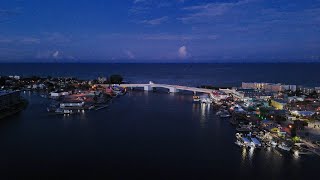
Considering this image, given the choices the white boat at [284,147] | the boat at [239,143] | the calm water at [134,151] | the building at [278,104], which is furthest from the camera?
the building at [278,104]

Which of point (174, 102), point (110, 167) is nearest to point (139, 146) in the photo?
point (110, 167)

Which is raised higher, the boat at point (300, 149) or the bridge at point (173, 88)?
the bridge at point (173, 88)

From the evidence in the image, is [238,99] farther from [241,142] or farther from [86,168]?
[86,168]

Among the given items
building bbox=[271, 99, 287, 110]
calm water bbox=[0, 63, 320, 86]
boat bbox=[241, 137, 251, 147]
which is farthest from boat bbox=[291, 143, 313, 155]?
calm water bbox=[0, 63, 320, 86]

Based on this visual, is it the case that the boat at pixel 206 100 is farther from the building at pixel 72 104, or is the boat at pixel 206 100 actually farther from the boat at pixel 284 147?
the boat at pixel 284 147

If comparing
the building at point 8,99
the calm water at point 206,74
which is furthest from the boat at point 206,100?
the calm water at point 206,74

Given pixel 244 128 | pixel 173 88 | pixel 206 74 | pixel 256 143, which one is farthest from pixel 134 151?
pixel 206 74

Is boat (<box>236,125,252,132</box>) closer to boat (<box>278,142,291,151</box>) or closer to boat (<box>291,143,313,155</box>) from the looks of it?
boat (<box>278,142,291,151</box>)
